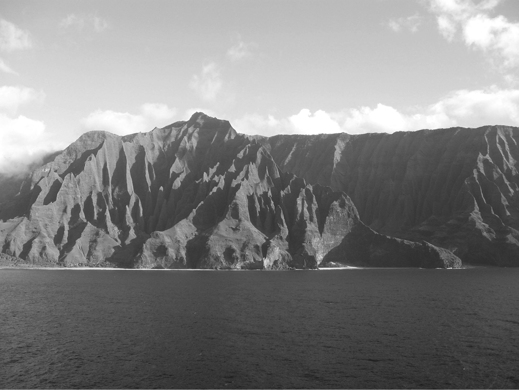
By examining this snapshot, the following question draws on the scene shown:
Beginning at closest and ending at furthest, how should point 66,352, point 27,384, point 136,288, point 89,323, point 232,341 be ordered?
point 27,384 < point 66,352 < point 232,341 < point 89,323 < point 136,288

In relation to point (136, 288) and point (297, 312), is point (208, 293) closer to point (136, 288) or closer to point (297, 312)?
point (136, 288)

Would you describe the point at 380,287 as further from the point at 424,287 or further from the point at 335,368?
the point at 335,368

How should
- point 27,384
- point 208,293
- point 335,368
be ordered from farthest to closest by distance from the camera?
point 208,293, point 335,368, point 27,384

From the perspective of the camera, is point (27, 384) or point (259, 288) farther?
point (259, 288)

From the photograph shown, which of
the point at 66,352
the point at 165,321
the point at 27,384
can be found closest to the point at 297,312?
the point at 165,321

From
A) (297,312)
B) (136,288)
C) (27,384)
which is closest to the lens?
(27,384)

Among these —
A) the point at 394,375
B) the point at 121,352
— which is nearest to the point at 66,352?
the point at 121,352
